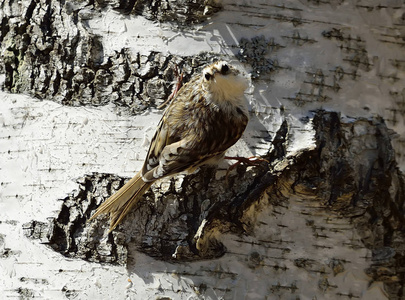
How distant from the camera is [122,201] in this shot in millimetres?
1552

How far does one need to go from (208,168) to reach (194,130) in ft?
0.78

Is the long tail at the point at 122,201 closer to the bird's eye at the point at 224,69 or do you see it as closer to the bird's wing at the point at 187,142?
the bird's wing at the point at 187,142

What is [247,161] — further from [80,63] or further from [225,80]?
[80,63]

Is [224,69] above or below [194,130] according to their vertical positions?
above

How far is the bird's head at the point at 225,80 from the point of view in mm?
1589

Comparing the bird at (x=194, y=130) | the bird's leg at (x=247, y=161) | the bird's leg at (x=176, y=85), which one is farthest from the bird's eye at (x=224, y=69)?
the bird's leg at (x=247, y=161)

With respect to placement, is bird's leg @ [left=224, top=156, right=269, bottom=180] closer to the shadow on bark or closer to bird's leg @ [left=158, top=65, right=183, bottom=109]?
the shadow on bark

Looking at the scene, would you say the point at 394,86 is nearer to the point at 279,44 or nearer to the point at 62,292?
the point at 279,44

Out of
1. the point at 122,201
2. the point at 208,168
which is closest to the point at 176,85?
the point at 208,168

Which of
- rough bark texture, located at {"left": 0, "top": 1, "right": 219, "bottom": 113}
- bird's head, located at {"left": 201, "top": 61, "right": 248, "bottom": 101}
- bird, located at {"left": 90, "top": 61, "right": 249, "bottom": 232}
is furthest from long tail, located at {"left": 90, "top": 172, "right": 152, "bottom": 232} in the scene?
bird's head, located at {"left": 201, "top": 61, "right": 248, "bottom": 101}

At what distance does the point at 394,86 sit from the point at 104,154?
1.01 meters

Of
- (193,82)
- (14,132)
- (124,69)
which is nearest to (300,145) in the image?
(193,82)

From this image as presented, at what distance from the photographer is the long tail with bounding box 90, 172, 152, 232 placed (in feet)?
5.08

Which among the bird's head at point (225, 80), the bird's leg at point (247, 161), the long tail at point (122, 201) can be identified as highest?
the bird's head at point (225, 80)
